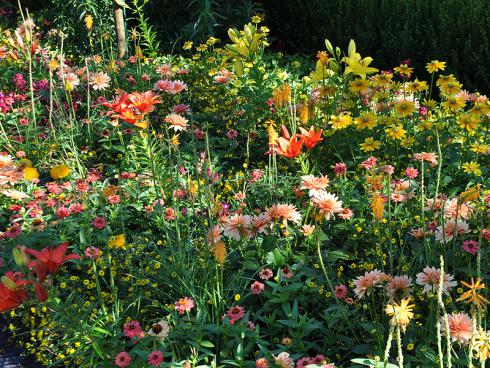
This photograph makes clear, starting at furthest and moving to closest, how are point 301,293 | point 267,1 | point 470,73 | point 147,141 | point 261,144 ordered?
point 267,1, point 470,73, point 261,144, point 147,141, point 301,293

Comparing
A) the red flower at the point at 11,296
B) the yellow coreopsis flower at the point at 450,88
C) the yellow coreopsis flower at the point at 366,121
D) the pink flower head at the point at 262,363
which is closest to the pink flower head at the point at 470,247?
the pink flower head at the point at 262,363

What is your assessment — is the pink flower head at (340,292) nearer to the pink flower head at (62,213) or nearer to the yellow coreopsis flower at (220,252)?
the yellow coreopsis flower at (220,252)

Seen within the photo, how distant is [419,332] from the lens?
2.39 m

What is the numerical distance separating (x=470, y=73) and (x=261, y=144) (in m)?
2.29

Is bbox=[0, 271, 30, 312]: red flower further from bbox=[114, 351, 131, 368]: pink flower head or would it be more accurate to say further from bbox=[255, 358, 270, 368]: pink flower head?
bbox=[255, 358, 270, 368]: pink flower head

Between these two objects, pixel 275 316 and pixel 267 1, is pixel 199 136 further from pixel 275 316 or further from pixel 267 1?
pixel 267 1

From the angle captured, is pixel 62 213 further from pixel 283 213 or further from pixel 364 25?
pixel 364 25

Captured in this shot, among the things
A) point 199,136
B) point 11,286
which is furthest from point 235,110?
point 11,286

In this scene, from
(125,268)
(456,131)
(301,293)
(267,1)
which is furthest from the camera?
(267,1)

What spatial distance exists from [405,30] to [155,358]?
4263 mm

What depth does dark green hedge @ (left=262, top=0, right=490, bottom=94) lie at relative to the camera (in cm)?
524

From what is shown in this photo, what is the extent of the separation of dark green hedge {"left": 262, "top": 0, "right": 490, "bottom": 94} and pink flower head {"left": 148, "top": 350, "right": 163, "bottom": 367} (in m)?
3.97

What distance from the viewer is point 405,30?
18.3 ft

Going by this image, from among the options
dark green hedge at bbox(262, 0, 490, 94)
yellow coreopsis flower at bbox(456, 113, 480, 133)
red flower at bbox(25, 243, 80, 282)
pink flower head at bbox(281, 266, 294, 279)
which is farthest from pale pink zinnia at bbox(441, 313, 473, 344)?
dark green hedge at bbox(262, 0, 490, 94)
